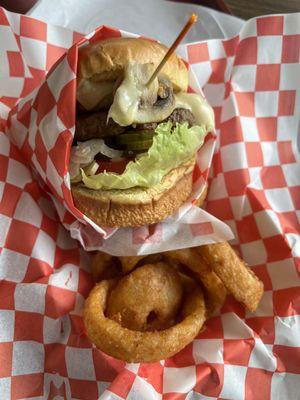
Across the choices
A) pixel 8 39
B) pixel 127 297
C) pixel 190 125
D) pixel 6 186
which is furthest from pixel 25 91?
pixel 127 297

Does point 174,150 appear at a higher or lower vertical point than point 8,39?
lower

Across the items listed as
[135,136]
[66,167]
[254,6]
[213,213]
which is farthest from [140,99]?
[254,6]

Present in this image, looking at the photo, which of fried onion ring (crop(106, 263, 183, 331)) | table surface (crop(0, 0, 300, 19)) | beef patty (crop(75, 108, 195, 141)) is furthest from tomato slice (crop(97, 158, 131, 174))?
table surface (crop(0, 0, 300, 19))

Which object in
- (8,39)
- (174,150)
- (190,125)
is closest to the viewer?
(174,150)

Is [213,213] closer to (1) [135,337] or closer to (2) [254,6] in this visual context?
(1) [135,337]

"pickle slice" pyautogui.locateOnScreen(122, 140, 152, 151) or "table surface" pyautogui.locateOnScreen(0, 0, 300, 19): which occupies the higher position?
"table surface" pyautogui.locateOnScreen(0, 0, 300, 19)

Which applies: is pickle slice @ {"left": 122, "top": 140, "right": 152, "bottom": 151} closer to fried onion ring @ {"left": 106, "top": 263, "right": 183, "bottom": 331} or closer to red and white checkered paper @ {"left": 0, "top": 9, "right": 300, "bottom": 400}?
red and white checkered paper @ {"left": 0, "top": 9, "right": 300, "bottom": 400}

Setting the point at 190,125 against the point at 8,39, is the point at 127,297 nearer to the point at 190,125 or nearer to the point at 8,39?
the point at 190,125
